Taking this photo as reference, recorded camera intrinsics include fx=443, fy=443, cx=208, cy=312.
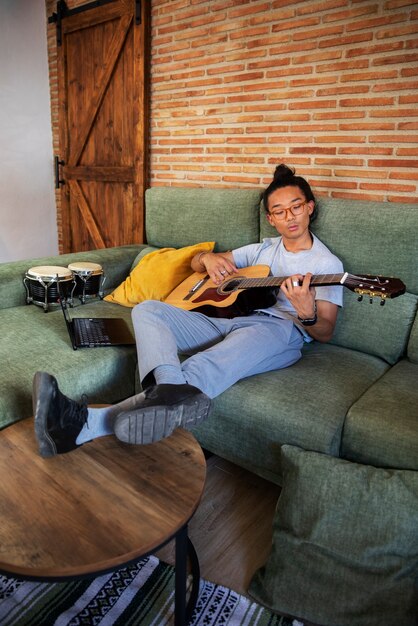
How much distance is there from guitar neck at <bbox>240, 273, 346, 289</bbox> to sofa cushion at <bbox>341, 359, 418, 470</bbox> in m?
0.42

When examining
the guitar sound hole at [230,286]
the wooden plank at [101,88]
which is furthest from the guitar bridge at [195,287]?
the wooden plank at [101,88]

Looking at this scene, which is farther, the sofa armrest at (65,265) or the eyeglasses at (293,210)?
the sofa armrest at (65,265)

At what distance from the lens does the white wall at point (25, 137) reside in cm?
385

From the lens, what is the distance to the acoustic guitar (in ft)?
5.16

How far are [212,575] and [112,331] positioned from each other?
1061 mm

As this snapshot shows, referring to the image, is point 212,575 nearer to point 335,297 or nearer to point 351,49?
point 335,297

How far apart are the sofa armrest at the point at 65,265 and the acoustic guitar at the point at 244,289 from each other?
0.64m

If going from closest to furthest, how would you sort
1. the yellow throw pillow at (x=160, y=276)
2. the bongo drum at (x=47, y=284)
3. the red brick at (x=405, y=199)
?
the red brick at (x=405, y=199) < the bongo drum at (x=47, y=284) < the yellow throw pillow at (x=160, y=276)

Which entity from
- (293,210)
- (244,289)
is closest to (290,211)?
(293,210)

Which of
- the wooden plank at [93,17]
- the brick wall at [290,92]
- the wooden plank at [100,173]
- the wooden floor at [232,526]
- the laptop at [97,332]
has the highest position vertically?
the wooden plank at [93,17]

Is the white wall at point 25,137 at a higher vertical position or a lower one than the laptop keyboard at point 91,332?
higher

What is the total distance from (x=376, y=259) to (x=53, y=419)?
4.63 ft

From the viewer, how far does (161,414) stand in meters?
1.20

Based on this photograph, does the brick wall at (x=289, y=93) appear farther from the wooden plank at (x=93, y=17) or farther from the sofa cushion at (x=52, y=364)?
the sofa cushion at (x=52, y=364)
